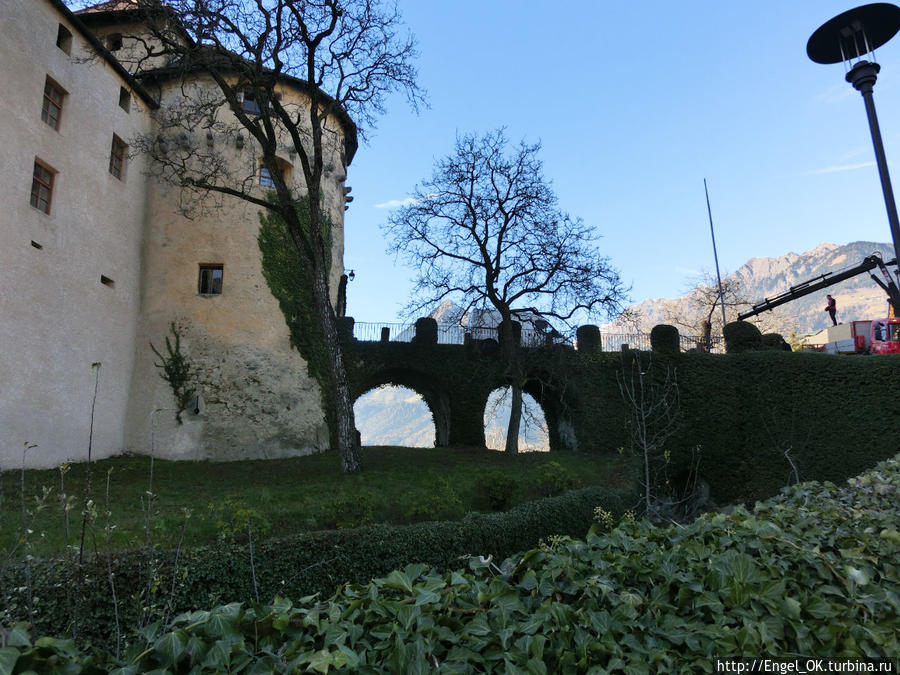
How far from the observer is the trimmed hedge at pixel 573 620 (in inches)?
66.0

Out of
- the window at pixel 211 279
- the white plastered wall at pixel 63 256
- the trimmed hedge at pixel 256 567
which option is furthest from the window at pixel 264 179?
the trimmed hedge at pixel 256 567

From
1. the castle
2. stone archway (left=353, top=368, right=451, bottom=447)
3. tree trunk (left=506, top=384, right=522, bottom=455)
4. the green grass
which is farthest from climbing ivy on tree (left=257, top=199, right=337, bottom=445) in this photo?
tree trunk (left=506, top=384, right=522, bottom=455)

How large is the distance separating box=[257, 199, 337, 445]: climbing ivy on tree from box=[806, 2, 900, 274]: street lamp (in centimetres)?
1615

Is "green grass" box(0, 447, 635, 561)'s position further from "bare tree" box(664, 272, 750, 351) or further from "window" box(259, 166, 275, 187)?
"bare tree" box(664, 272, 750, 351)

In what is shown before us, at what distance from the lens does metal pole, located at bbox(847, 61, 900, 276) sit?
792cm

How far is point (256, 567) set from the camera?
25.7 ft

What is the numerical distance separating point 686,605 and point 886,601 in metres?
0.86

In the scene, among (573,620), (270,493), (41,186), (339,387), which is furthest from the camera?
(339,387)

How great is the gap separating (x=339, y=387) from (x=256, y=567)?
8.29 metres

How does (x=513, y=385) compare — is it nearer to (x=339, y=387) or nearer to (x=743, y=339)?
(x=339, y=387)

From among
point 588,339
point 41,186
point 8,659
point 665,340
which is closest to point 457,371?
point 588,339

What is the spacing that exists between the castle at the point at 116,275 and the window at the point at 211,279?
5 cm

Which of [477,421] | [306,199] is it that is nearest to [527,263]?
[477,421]

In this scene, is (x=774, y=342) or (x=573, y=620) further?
(x=774, y=342)
